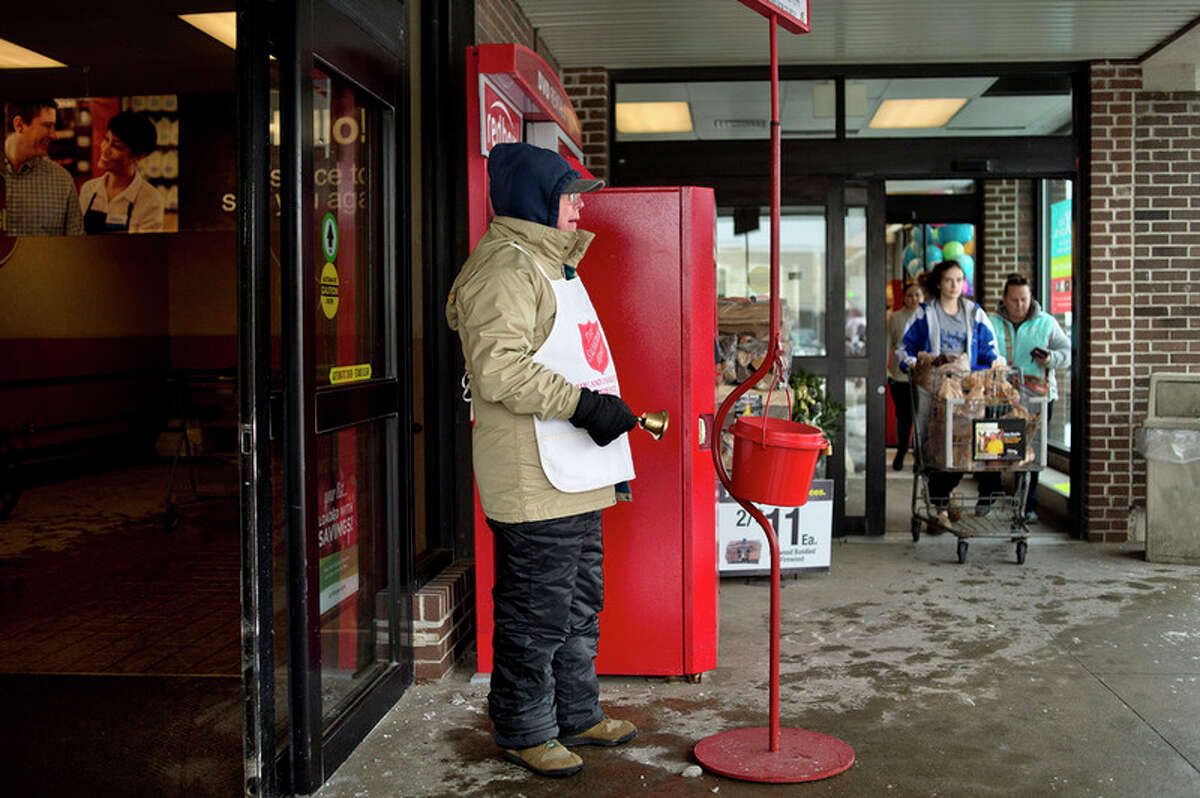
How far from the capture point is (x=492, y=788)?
11.7 ft

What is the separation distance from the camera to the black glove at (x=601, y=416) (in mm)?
3473

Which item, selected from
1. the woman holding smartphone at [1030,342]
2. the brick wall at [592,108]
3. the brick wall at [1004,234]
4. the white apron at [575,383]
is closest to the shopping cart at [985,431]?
the woman holding smartphone at [1030,342]

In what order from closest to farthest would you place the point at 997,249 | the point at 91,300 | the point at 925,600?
1. the point at 925,600
2. the point at 997,249
3. the point at 91,300

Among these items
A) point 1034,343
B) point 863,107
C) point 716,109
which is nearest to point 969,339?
point 1034,343

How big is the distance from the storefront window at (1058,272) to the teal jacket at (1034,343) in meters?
0.20

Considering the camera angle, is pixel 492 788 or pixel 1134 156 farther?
pixel 1134 156

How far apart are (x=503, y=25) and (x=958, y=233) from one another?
8.73 meters

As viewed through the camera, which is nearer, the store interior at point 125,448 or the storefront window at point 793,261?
the store interior at point 125,448

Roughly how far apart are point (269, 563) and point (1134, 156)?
6332 mm

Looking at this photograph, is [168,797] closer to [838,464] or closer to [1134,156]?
[838,464]

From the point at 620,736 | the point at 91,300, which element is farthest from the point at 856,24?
the point at 91,300

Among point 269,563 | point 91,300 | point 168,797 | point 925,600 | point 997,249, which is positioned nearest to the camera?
point 269,563

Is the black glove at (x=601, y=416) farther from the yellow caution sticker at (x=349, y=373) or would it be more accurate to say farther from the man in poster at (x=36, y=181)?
the man in poster at (x=36, y=181)

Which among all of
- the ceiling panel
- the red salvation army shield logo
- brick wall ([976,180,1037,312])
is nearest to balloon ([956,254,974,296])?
brick wall ([976,180,1037,312])
